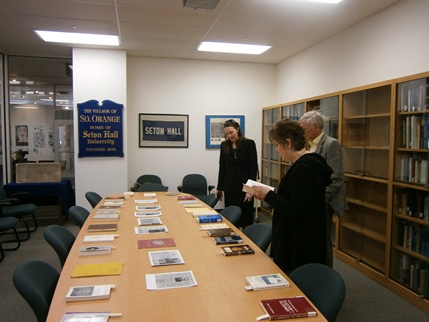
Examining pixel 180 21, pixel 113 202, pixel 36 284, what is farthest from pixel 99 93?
pixel 36 284

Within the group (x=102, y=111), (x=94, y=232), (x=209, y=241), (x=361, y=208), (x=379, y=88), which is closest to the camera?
(x=209, y=241)

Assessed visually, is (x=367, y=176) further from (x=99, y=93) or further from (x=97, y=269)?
(x=99, y=93)

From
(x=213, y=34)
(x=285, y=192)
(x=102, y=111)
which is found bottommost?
(x=285, y=192)

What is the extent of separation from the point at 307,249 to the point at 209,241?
689 mm

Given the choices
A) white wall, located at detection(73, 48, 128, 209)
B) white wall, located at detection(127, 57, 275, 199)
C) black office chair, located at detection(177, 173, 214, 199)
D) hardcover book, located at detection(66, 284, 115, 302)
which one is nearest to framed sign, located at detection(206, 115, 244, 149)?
white wall, located at detection(127, 57, 275, 199)

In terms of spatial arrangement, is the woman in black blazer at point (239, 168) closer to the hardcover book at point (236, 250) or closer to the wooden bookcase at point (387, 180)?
the wooden bookcase at point (387, 180)

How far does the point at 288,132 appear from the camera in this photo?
211 centimetres

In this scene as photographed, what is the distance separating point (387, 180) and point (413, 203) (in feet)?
1.11

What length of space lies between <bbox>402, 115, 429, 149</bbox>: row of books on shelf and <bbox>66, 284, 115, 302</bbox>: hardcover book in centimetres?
281

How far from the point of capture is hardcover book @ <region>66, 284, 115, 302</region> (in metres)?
1.50

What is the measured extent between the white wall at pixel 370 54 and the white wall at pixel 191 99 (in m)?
1.02

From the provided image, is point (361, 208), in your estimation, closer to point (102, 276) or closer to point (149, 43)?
point (102, 276)

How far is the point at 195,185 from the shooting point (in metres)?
6.07

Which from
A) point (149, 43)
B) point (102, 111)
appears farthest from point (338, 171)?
point (102, 111)
